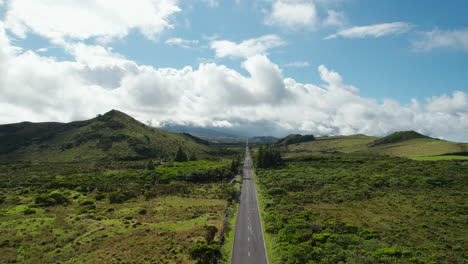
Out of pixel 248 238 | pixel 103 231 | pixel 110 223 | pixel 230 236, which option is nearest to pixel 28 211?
pixel 110 223

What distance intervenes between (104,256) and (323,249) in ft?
109

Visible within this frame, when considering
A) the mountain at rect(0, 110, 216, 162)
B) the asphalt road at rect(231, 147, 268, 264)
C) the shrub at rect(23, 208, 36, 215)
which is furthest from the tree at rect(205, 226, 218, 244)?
the mountain at rect(0, 110, 216, 162)

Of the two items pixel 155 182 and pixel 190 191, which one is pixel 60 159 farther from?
pixel 190 191

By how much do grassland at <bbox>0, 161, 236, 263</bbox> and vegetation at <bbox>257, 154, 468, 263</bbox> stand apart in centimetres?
1332

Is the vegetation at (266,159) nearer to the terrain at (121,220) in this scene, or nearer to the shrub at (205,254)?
the terrain at (121,220)

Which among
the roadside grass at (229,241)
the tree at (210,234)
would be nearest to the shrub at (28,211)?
the tree at (210,234)

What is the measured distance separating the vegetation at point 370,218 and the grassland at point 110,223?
13.3 meters

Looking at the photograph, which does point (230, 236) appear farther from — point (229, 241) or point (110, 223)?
point (110, 223)

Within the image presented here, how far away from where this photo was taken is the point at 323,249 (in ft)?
105

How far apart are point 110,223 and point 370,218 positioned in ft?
185

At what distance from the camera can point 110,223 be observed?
143 ft

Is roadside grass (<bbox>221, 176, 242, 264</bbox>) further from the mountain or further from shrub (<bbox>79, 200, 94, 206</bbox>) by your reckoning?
the mountain

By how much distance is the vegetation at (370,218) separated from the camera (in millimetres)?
30578

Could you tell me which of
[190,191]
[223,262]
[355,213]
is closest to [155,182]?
[190,191]
